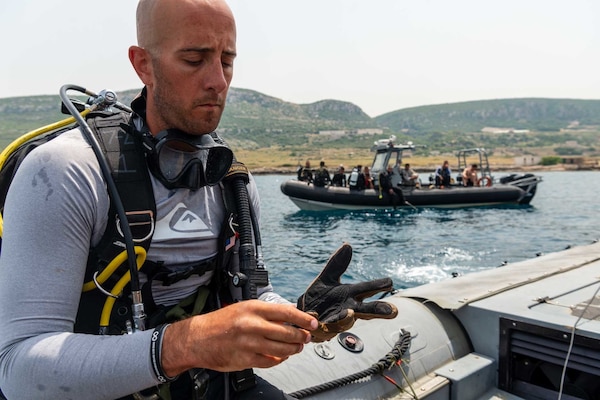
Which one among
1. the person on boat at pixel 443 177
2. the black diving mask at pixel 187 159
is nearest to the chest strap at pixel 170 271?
the black diving mask at pixel 187 159

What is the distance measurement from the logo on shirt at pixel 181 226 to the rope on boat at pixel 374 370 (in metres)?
1.06

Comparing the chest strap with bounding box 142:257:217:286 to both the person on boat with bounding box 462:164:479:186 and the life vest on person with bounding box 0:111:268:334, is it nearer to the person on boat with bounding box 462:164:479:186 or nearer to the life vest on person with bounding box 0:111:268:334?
the life vest on person with bounding box 0:111:268:334

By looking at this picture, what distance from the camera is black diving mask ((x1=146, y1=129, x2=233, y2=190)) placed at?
5.06 ft

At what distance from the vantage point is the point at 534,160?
85.8 m

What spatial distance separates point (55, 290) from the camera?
118 centimetres

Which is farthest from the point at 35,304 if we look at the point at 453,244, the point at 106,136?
the point at 453,244

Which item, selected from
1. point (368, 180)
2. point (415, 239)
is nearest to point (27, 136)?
point (415, 239)

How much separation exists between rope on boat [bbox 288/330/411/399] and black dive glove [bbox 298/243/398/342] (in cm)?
93

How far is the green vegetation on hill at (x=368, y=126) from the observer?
422 ft

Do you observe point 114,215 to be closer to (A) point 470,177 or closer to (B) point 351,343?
(B) point 351,343

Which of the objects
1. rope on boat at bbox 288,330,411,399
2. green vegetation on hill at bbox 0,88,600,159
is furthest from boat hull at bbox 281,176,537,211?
green vegetation on hill at bbox 0,88,600,159

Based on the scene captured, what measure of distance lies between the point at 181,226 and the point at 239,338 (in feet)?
2.05

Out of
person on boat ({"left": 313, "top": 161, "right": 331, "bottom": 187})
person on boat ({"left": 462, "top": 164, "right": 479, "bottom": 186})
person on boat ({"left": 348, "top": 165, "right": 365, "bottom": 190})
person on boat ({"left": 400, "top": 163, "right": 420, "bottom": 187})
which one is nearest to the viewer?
person on boat ({"left": 348, "top": 165, "right": 365, "bottom": 190})

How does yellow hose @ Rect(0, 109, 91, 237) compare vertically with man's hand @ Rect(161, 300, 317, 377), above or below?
above
